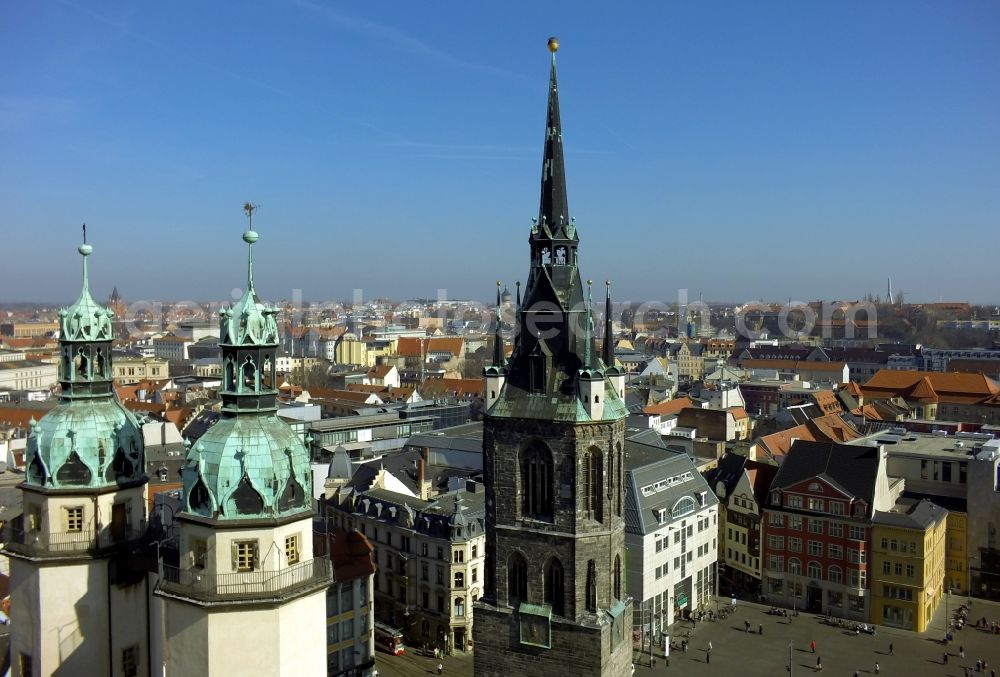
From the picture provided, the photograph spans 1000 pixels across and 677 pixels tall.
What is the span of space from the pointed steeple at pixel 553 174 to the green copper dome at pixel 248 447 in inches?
562

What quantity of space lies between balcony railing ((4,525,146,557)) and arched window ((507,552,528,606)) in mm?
16264

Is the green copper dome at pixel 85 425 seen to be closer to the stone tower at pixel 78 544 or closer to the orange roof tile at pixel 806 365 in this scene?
the stone tower at pixel 78 544

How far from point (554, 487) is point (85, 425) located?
19421 millimetres

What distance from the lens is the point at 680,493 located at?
2950 inches

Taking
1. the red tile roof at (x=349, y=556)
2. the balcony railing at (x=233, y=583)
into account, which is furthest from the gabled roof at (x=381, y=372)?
the balcony railing at (x=233, y=583)

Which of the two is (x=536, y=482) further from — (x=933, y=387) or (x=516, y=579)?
(x=933, y=387)

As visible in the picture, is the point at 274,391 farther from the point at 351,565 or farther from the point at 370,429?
the point at 370,429

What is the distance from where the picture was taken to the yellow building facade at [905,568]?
7162 cm

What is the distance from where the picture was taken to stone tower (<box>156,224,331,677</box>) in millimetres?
29531

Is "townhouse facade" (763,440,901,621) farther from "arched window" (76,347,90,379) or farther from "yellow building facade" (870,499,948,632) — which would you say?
"arched window" (76,347,90,379)

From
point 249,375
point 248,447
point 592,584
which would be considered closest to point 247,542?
point 248,447

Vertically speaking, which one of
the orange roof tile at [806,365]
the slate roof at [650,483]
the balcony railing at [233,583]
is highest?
the balcony railing at [233,583]

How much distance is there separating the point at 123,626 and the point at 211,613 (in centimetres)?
883

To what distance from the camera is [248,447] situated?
3100 cm
